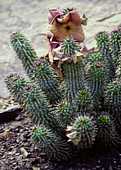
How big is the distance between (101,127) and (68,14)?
2.01 feet

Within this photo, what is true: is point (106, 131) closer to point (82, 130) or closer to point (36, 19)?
point (82, 130)

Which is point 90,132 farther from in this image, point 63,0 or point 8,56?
point 63,0

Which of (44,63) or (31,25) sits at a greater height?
(31,25)

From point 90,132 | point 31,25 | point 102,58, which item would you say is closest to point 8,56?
point 31,25

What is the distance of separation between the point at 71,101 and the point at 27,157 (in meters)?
0.48

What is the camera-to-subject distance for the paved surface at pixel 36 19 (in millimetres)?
4719

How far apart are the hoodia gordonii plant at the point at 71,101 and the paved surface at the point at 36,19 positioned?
1.26m

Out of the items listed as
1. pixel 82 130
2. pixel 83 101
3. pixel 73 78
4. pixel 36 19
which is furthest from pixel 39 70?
pixel 36 19

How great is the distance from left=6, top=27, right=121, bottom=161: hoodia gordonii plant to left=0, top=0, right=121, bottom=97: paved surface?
1260mm

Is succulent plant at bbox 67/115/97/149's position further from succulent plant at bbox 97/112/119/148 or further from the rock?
the rock

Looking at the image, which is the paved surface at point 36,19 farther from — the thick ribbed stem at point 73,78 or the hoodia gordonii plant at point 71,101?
the thick ribbed stem at point 73,78

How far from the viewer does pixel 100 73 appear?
9.74ft

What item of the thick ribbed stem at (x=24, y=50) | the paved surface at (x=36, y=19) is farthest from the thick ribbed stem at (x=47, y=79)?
the paved surface at (x=36, y=19)

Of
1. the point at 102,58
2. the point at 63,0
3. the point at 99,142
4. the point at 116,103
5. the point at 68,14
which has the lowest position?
the point at 99,142
